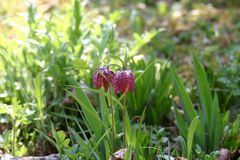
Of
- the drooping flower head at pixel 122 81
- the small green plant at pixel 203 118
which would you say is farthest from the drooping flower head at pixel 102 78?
the small green plant at pixel 203 118

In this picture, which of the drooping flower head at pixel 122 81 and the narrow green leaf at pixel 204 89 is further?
the narrow green leaf at pixel 204 89

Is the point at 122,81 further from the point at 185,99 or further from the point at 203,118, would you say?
the point at 203,118

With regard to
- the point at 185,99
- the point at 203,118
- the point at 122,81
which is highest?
the point at 122,81

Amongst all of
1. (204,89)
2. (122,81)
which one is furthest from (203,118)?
(122,81)

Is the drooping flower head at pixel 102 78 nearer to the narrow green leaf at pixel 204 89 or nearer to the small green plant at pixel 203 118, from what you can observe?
the small green plant at pixel 203 118

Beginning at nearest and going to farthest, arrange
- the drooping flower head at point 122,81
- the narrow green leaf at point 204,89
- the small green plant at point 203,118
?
the drooping flower head at point 122,81 < the small green plant at point 203,118 < the narrow green leaf at point 204,89

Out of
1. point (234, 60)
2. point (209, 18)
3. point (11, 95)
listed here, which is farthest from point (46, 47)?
point (209, 18)

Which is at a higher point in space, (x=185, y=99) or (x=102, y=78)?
(x=102, y=78)

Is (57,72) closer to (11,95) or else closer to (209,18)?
(11,95)

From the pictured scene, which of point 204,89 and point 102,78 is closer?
point 102,78
